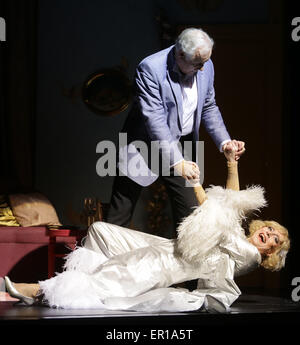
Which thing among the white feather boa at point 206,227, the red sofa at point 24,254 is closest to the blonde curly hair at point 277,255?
the white feather boa at point 206,227

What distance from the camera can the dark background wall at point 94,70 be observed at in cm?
640

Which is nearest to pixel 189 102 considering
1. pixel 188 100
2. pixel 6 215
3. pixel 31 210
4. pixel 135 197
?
pixel 188 100

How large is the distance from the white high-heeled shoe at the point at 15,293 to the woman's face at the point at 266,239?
1.27 meters

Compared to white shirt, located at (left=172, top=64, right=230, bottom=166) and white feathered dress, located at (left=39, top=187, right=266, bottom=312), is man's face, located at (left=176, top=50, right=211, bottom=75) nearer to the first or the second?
white shirt, located at (left=172, top=64, right=230, bottom=166)

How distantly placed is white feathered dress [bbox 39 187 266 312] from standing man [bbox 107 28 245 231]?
1.04ft

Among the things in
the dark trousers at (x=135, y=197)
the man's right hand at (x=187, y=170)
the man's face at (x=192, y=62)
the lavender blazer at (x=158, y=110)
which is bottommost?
the dark trousers at (x=135, y=197)

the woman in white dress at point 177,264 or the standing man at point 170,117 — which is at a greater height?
the standing man at point 170,117

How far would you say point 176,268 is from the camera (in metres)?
3.93

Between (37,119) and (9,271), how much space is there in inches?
82.2

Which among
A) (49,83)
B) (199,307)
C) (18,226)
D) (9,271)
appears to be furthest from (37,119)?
(199,307)

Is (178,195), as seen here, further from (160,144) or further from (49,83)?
(49,83)

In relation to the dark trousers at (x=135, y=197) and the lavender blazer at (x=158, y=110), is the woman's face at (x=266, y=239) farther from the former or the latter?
the lavender blazer at (x=158, y=110)

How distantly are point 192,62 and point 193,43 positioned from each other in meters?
0.12

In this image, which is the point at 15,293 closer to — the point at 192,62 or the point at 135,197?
the point at 135,197
